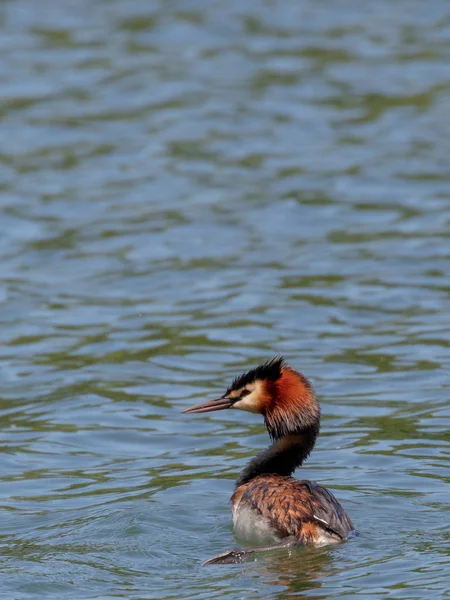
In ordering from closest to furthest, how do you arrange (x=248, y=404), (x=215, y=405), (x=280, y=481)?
(x=280, y=481)
(x=248, y=404)
(x=215, y=405)

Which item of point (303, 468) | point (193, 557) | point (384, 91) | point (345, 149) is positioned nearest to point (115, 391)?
point (303, 468)

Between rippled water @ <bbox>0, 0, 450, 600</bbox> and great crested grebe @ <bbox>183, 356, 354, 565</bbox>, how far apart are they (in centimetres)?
14

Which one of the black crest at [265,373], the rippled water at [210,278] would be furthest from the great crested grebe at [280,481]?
the rippled water at [210,278]

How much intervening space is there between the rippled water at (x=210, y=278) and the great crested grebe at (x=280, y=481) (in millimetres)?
138

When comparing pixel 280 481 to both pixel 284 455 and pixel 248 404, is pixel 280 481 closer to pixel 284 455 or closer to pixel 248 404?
pixel 284 455

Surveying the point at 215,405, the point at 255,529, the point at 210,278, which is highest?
the point at 215,405

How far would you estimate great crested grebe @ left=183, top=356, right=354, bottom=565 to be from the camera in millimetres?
8078

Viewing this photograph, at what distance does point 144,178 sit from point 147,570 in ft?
33.0

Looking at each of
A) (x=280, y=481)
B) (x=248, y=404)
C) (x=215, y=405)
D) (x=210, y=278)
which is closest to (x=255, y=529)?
(x=280, y=481)

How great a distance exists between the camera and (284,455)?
8922 mm

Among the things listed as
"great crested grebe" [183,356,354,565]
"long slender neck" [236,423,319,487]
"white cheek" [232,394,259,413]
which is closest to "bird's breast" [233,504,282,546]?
"great crested grebe" [183,356,354,565]

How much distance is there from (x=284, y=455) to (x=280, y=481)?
310 mm

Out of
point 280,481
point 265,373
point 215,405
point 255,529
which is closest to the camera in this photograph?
point 255,529

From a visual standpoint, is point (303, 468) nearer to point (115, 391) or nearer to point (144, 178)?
point (115, 391)
